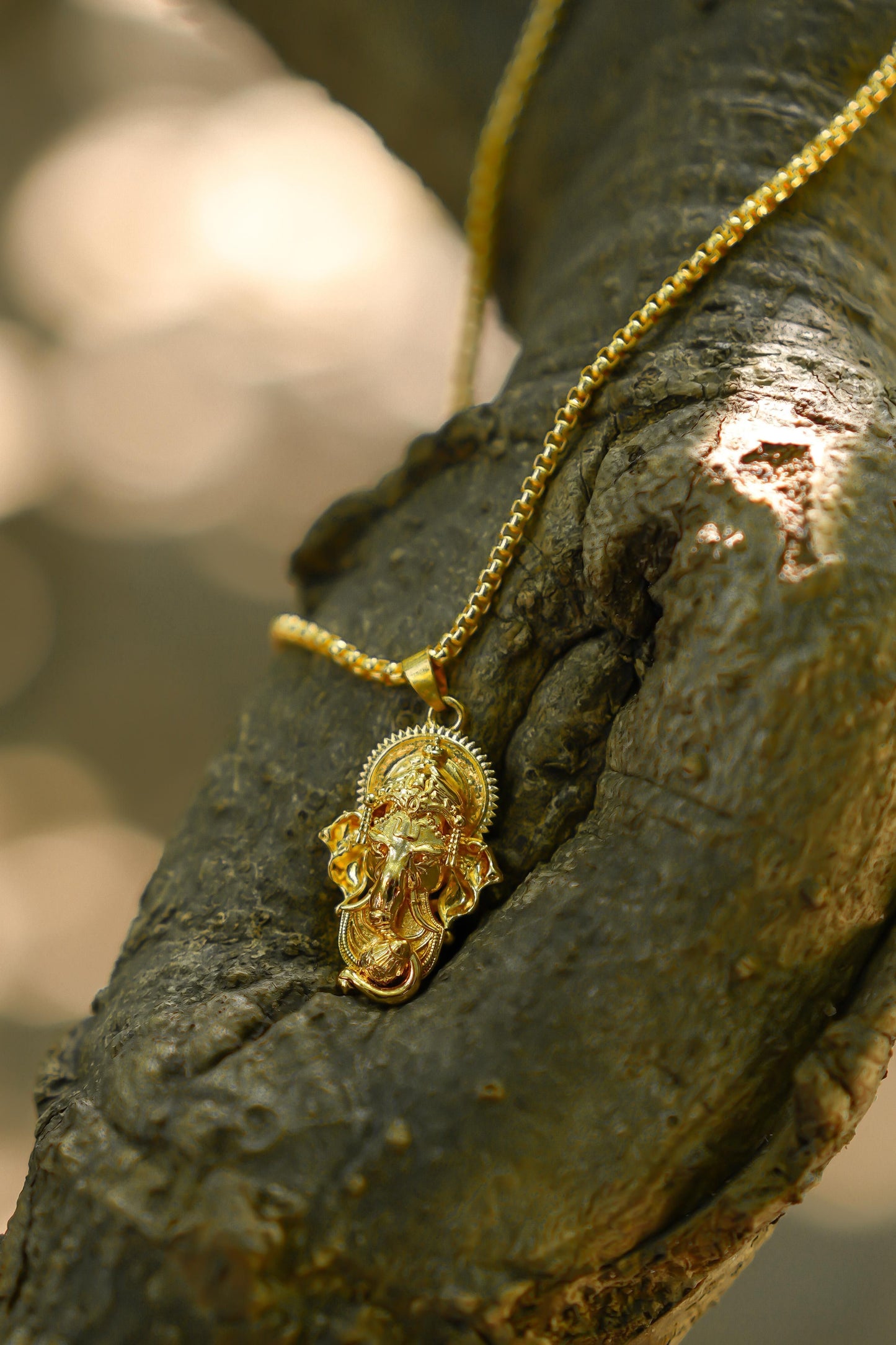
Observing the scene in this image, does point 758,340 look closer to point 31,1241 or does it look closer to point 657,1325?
point 657,1325

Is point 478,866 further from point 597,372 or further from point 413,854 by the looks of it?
point 597,372

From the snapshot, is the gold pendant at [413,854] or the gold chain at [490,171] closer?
the gold pendant at [413,854]

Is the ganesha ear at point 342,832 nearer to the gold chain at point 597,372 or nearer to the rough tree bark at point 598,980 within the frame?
the rough tree bark at point 598,980

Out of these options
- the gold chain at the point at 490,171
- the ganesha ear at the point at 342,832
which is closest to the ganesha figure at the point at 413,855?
the ganesha ear at the point at 342,832

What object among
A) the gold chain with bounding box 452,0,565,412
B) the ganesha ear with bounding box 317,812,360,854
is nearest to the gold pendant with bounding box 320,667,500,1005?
the ganesha ear with bounding box 317,812,360,854

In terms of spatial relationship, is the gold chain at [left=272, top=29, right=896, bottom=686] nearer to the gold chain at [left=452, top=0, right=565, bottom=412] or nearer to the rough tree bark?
the rough tree bark

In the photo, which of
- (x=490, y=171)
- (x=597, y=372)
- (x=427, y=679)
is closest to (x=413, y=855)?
(x=427, y=679)
